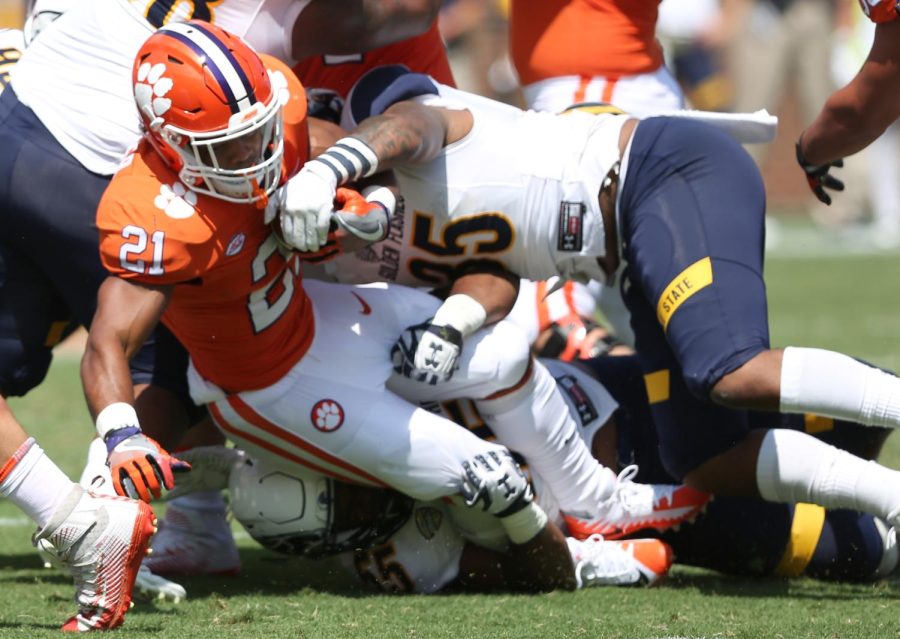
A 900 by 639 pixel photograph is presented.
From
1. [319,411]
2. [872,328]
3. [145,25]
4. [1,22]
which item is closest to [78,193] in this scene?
[145,25]

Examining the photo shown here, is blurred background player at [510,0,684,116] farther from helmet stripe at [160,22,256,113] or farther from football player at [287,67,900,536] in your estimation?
helmet stripe at [160,22,256,113]

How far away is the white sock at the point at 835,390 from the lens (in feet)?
11.5

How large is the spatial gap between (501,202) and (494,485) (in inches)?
31.0

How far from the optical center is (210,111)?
3.37 meters

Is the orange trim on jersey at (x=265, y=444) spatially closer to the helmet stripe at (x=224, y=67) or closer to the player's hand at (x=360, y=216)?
the player's hand at (x=360, y=216)

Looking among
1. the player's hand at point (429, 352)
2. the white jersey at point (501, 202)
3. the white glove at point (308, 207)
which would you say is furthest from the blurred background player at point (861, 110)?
the white glove at point (308, 207)

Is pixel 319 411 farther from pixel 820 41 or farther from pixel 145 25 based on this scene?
pixel 820 41

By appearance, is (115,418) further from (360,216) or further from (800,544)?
(800,544)

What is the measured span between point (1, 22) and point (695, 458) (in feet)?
39.8

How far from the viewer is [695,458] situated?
12.6 ft

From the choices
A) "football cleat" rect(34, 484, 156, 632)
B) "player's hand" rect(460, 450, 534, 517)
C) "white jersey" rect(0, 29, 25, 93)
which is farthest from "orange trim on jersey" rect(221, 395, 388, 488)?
"white jersey" rect(0, 29, 25, 93)

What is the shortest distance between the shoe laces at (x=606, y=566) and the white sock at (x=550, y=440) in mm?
156

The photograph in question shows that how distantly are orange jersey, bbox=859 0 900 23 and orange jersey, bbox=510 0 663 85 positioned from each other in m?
1.55

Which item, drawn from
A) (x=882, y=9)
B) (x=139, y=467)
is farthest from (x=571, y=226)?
(x=139, y=467)
